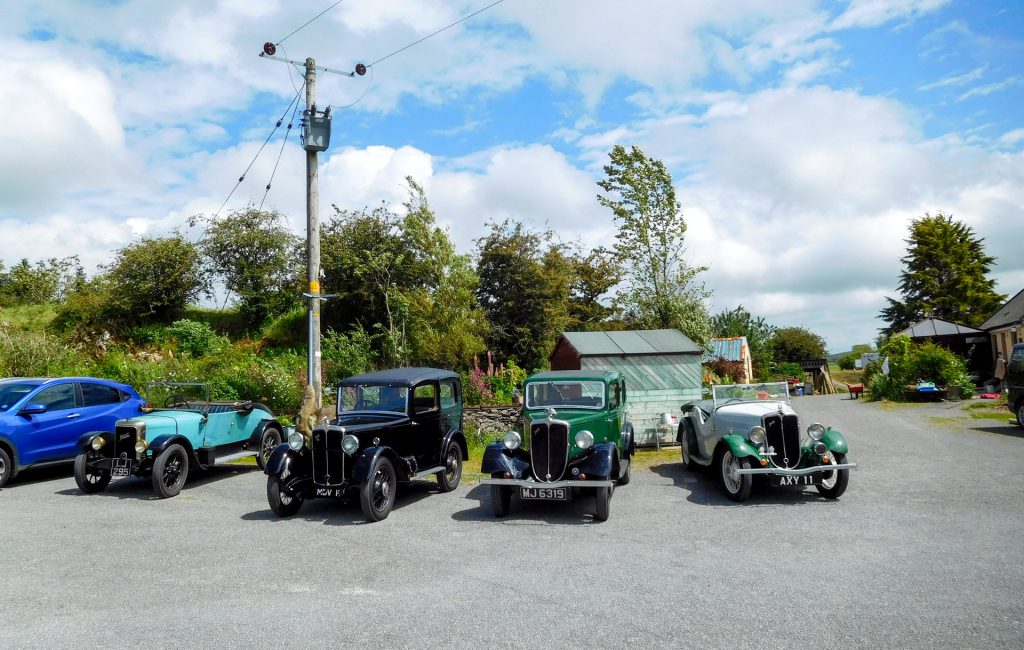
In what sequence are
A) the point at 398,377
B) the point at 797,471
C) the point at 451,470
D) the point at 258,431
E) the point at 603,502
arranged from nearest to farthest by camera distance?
the point at 603,502
the point at 797,471
the point at 398,377
the point at 451,470
the point at 258,431

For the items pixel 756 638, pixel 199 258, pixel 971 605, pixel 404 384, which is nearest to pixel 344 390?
pixel 404 384

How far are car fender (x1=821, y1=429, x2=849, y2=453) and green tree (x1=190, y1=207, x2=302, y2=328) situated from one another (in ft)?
63.8

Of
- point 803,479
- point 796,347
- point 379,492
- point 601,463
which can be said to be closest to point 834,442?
point 803,479

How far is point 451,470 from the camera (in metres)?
10.2

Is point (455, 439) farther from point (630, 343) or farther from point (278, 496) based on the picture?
point (630, 343)

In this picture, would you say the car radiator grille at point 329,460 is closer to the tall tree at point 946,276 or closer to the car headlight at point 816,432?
the car headlight at point 816,432

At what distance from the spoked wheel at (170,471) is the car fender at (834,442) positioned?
924 centimetres

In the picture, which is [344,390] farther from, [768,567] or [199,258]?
[199,258]

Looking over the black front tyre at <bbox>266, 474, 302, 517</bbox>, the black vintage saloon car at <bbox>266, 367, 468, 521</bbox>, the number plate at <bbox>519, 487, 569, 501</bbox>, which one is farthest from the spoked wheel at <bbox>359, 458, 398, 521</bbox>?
the number plate at <bbox>519, 487, 569, 501</bbox>

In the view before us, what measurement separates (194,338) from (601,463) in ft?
60.1

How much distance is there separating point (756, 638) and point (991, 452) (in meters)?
10.3

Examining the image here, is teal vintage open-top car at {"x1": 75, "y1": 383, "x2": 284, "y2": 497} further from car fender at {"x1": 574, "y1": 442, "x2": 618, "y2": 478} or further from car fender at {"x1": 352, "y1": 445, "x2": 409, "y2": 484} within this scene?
car fender at {"x1": 574, "y1": 442, "x2": 618, "y2": 478}

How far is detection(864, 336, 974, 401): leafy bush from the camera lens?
2328cm

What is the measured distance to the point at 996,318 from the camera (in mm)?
34312
